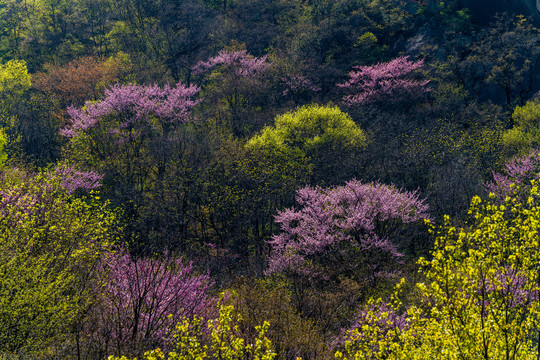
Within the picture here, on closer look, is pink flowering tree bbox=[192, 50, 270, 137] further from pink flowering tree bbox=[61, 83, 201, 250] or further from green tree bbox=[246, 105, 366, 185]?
green tree bbox=[246, 105, 366, 185]

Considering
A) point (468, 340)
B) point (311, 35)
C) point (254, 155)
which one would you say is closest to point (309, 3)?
point (311, 35)

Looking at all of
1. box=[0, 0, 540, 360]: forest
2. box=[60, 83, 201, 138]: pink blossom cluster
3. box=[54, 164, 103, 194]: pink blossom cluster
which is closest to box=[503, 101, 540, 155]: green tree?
box=[0, 0, 540, 360]: forest

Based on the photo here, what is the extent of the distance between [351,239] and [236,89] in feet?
95.7

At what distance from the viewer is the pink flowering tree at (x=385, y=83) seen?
47500 mm

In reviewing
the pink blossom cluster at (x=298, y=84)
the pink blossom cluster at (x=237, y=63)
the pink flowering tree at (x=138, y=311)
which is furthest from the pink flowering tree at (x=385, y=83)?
the pink flowering tree at (x=138, y=311)

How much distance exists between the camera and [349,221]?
2334cm

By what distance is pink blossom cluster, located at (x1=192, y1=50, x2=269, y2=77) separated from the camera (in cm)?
5286

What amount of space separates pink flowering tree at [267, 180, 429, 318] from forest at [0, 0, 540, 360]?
191 millimetres

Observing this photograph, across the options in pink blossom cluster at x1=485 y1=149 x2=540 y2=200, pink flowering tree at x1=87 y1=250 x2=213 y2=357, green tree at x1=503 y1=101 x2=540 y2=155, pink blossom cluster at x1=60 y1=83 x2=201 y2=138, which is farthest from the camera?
pink blossom cluster at x1=60 y1=83 x2=201 y2=138

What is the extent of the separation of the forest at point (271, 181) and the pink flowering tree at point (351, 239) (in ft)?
0.63

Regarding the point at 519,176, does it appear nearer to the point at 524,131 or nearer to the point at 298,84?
the point at 524,131

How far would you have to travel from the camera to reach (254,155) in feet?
116

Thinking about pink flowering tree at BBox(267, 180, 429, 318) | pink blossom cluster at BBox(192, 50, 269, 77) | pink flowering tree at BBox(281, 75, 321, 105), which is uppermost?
pink blossom cluster at BBox(192, 50, 269, 77)

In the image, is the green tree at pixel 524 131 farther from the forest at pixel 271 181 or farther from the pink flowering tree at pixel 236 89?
the pink flowering tree at pixel 236 89
